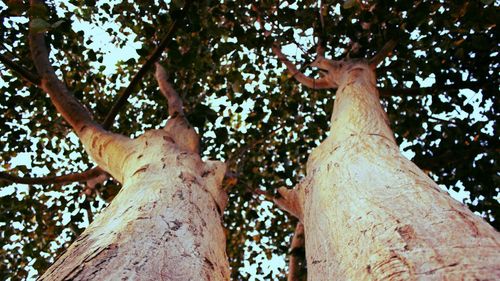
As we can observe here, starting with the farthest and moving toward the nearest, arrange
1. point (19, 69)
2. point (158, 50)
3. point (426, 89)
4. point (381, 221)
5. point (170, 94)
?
1. point (170, 94)
2. point (426, 89)
3. point (158, 50)
4. point (19, 69)
5. point (381, 221)

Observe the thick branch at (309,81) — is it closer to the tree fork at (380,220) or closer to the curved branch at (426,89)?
the curved branch at (426,89)

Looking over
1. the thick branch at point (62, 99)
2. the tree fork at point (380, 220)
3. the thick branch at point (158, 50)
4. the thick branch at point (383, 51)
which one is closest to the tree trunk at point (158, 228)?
the tree fork at point (380, 220)

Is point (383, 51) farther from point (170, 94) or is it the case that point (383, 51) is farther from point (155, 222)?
point (155, 222)

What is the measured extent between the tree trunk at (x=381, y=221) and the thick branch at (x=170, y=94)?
189cm

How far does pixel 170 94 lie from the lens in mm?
4445

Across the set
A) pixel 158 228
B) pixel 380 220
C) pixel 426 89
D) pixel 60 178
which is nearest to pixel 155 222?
pixel 158 228

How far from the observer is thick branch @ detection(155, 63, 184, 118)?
4.06 m

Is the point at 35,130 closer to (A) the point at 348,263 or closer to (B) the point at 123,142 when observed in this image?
(B) the point at 123,142

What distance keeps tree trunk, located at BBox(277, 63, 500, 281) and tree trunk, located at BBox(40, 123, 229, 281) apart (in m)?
0.43

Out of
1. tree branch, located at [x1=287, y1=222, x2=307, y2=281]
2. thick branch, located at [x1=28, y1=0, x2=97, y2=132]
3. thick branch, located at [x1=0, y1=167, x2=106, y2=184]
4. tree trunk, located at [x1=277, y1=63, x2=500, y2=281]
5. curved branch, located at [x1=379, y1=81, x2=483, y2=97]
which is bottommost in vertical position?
tree trunk, located at [x1=277, y1=63, x2=500, y2=281]

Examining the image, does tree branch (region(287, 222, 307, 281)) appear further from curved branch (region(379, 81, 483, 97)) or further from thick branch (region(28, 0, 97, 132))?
thick branch (region(28, 0, 97, 132))

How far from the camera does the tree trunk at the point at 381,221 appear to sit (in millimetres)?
1133

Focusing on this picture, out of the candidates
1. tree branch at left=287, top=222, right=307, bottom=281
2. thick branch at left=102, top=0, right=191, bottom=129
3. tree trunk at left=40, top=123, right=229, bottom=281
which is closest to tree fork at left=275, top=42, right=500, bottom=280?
tree trunk at left=40, top=123, right=229, bottom=281

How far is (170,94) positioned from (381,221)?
3.33 metres
